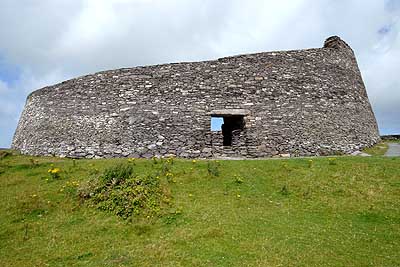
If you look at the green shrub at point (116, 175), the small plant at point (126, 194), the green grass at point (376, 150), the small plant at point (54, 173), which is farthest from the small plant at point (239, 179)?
the green grass at point (376, 150)

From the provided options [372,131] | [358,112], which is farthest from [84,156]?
[372,131]

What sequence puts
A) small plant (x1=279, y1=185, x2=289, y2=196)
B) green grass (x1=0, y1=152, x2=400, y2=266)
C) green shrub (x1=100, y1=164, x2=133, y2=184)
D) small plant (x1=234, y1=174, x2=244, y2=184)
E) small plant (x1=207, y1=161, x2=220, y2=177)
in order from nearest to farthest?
green grass (x1=0, y1=152, x2=400, y2=266), small plant (x1=279, y1=185, x2=289, y2=196), green shrub (x1=100, y1=164, x2=133, y2=184), small plant (x1=234, y1=174, x2=244, y2=184), small plant (x1=207, y1=161, x2=220, y2=177)

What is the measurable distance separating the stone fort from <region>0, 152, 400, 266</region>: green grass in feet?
11.5

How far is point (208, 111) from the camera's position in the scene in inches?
667

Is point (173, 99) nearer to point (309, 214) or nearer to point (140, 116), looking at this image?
point (140, 116)

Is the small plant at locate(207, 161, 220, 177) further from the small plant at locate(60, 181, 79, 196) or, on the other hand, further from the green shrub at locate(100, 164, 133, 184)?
the small plant at locate(60, 181, 79, 196)

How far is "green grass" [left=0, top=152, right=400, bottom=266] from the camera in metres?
7.29

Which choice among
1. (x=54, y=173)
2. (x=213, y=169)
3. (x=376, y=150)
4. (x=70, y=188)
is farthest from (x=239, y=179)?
(x=376, y=150)

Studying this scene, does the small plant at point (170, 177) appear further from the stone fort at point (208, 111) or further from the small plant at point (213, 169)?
the stone fort at point (208, 111)

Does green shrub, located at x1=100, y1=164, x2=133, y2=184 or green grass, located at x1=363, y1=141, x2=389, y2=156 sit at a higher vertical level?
green grass, located at x1=363, y1=141, x2=389, y2=156

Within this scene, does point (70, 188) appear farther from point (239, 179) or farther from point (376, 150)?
point (376, 150)

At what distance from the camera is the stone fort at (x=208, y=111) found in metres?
16.5

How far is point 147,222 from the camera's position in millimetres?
8961

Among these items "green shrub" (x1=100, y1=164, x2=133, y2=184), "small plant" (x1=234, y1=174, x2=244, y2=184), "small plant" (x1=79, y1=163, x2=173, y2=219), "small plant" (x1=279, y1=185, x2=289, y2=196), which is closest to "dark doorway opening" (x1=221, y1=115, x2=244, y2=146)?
"small plant" (x1=234, y1=174, x2=244, y2=184)
